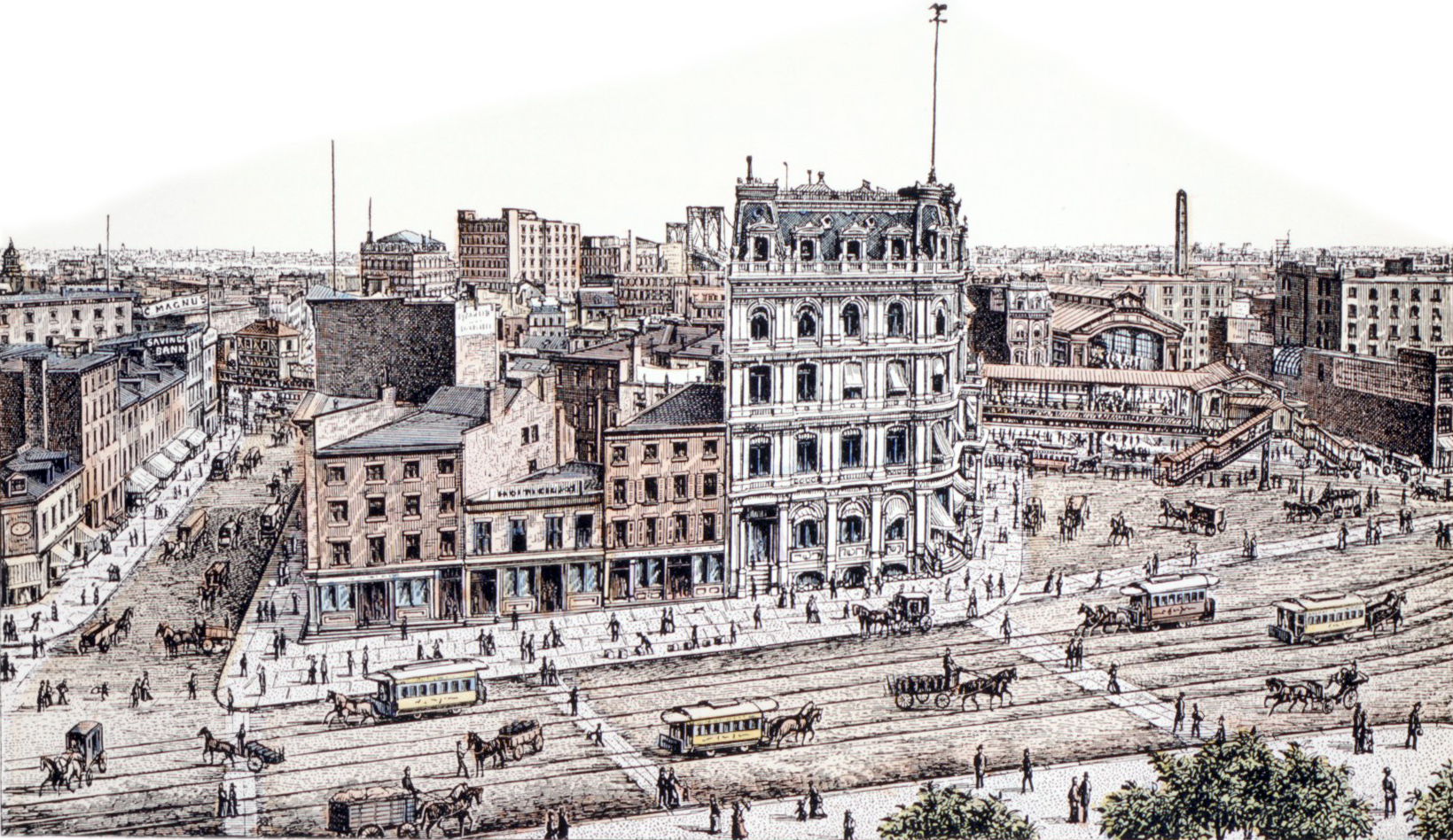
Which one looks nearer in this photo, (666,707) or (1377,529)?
(666,707)

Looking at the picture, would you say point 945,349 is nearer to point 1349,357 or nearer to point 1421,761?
point 1349,357

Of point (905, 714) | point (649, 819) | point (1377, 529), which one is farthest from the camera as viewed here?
point (1377, 529)

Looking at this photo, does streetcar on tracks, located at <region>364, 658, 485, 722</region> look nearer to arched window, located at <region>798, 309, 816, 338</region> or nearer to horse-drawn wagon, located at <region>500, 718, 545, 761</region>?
horse-drawn wagon, located at <region>500, 718, 545, 761</region>

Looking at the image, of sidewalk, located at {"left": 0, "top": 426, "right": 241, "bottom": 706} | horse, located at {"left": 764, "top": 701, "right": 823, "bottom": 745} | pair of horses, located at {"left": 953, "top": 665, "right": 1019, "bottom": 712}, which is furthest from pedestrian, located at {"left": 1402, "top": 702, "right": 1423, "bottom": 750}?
sidewalk, located at {"left": 0, "top": 426, "right": 241, "bottom": 706}

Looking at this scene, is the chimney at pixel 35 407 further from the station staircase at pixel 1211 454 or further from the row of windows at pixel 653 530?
the station staircase at pixel 1211 454

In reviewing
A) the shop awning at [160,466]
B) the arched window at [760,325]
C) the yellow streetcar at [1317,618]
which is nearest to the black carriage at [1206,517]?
the yellow streetcar at [1317,618]

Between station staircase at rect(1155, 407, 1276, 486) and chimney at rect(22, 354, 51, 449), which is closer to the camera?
chimney at rect(22, 354, 51, 449)

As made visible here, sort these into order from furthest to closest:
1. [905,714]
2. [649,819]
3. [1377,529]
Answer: [1377,529] → [905,714] → [649,819]

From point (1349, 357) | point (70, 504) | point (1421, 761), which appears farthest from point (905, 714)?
point (70, 504)
